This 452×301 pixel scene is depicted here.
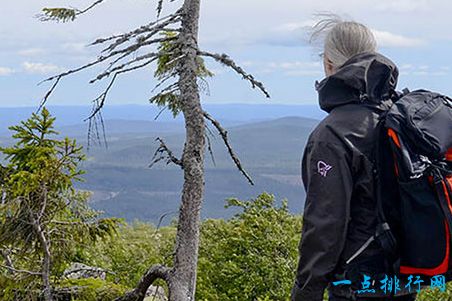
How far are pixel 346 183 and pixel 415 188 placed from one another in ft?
1.04

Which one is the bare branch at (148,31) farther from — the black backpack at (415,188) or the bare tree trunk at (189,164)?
the black backpack at (415,188)

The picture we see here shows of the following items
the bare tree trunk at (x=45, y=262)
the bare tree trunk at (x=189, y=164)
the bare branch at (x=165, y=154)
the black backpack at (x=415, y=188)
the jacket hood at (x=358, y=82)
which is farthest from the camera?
the bare tree trunk at (x=45, y=262)

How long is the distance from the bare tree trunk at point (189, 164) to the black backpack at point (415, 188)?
7.31 ft

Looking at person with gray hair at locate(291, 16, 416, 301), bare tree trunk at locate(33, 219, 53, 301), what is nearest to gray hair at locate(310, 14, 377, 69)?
person with gray hair at locate(291, 16, 416, 301)

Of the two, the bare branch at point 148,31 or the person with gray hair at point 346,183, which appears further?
the bare branch at point 148,31

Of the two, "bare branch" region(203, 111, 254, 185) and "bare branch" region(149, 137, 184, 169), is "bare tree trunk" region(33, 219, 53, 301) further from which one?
"bare branch" region(203, 111, 254, 185)

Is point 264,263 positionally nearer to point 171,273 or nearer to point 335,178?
point 171,273

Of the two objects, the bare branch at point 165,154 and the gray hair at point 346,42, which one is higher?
the gray hair at point 346,42

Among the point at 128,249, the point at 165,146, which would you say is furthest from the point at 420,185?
the point at 128,249

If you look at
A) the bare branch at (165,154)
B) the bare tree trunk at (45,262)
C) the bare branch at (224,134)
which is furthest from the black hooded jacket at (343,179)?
the bare tree trunk at (45,262)

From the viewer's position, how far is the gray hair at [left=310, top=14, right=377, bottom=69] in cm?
347

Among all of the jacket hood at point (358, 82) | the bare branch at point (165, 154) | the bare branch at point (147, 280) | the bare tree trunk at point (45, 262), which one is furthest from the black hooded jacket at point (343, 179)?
the bare tree trunk at point (45, 262)

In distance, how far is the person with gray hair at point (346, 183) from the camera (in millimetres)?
3268

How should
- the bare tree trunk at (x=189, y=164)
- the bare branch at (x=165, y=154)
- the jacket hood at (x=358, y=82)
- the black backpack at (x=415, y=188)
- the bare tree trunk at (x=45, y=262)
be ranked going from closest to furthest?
the black backpack at (x=415, y=188) → the jacket hood at (x=358, y=82) → the bare branch at (x=165, y=154) → the bare tree trunk at (x=189, y=164) → the bare tree trunk at (x=45, y=262)
